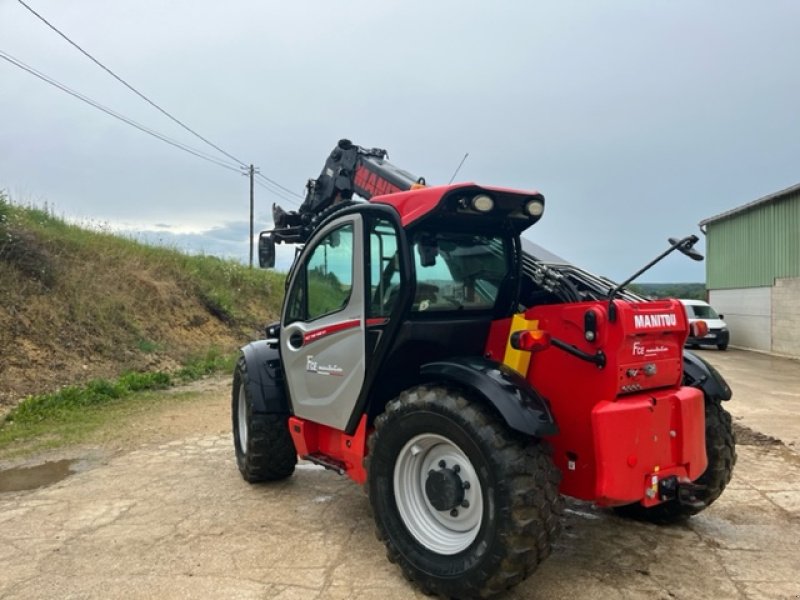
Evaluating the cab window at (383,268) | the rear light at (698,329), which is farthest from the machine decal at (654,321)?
the cab window at (383,268)

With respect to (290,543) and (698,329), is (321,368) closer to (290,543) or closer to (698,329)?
(290,543)

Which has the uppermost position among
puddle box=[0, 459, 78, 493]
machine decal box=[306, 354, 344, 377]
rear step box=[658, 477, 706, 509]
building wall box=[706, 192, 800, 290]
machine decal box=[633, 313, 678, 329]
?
building wall box=[706, 192, 800, 290]

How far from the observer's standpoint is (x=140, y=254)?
52.1 ft

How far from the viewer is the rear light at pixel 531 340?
3307 millimetres

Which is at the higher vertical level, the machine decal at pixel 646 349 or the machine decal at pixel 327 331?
the machine decal at pixel 327 331

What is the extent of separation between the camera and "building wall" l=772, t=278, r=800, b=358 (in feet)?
59.7

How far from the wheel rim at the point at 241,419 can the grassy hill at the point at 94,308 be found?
4.89m

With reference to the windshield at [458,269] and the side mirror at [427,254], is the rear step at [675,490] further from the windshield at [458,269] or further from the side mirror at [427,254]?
the side mirror at [427,254]

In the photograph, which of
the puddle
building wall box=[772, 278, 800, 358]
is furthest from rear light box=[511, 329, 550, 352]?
building wall box=[772, 278, 800, 358]

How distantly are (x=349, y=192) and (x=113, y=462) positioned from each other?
3.64 m

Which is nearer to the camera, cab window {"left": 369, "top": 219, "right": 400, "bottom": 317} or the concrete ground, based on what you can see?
the concrete ground

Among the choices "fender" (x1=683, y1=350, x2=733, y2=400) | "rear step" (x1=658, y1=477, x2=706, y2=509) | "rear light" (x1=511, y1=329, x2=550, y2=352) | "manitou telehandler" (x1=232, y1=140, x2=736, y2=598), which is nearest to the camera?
"manitou telehandler" (x1=232, y1=140, x2=736, y2=598)

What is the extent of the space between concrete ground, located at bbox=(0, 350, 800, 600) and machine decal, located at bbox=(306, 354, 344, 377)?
3.63 feet

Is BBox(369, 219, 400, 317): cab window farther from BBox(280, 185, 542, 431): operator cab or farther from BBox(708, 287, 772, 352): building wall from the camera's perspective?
BBox(708, 287, 772, 352): building wall
